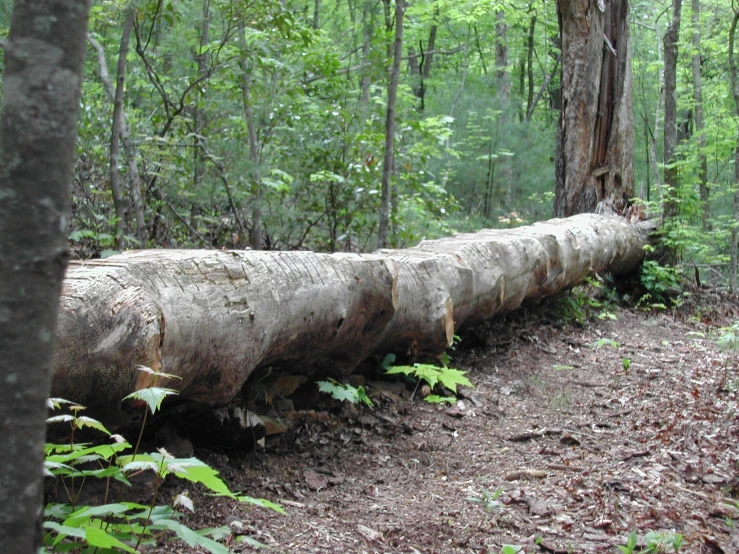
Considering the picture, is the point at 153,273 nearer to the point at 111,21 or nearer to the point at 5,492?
the point at 5,492

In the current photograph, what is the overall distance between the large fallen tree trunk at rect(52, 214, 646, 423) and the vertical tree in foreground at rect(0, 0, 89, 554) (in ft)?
5.00

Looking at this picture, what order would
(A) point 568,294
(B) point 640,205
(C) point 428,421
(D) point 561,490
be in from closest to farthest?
(D) point 561,490
(C) point 428,421
(A) point 568,294
(B) point 640,205

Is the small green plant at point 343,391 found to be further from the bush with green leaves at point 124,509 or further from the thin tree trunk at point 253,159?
the thin tree trunk at point 253,159

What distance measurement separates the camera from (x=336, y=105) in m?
9.18

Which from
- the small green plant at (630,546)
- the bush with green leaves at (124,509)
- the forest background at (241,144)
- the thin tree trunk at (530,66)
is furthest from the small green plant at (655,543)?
the thin tree trunk at (530,66)

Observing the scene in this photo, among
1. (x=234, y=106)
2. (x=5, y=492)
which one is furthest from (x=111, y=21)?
(x=5, y=492)

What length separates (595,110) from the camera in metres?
9.41

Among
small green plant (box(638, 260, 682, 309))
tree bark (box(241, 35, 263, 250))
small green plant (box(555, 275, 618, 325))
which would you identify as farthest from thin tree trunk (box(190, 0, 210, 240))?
small green plant (box(638, 260, 682, 309))

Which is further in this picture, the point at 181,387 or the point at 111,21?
the point at 111,21

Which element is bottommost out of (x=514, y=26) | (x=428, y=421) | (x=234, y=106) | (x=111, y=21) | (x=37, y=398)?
(x=428, y=421)

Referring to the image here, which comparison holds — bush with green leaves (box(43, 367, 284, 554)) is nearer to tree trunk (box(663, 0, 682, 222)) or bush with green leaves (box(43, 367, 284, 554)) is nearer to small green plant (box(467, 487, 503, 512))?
small green plant (box(467, 487, 503, 512))

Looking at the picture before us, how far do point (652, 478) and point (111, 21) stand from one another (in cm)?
643

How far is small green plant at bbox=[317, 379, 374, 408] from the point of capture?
4.09 m

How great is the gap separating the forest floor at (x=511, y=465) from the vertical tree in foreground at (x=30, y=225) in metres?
1.54
